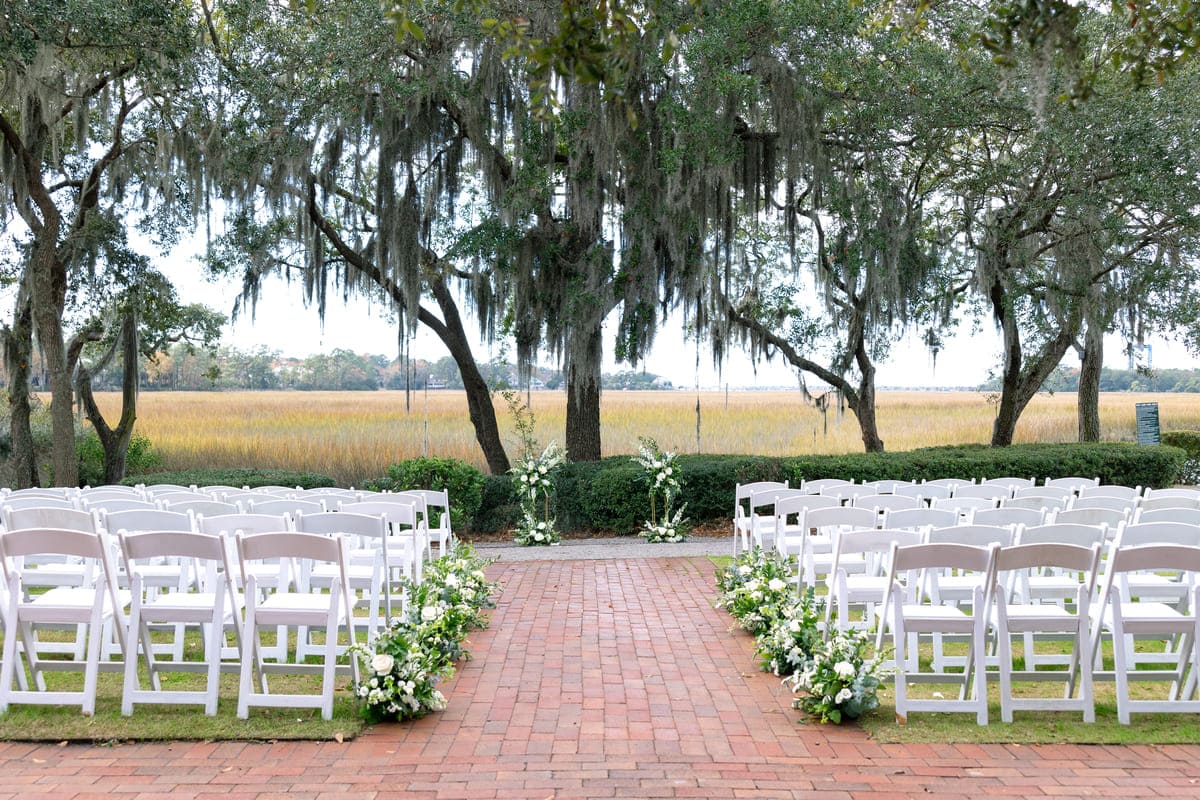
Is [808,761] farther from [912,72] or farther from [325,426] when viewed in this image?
[325,426]

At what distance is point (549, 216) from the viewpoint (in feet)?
45.0

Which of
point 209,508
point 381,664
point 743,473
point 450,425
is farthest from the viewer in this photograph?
point 450,425

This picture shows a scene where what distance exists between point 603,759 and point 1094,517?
12.0 ft

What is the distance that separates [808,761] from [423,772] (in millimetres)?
1481

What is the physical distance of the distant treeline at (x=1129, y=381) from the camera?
61.6ft

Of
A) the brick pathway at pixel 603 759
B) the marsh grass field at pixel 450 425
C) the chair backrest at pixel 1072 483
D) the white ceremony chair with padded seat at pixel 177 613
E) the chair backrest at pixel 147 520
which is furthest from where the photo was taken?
the marsh grass field at pixel 450 425

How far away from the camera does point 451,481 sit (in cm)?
1133

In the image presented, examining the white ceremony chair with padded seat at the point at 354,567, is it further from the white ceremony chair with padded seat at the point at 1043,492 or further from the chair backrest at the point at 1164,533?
the white ceremony chair with padded seat at the point at 1043,492

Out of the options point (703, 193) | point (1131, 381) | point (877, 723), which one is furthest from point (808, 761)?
point (1131, 381)

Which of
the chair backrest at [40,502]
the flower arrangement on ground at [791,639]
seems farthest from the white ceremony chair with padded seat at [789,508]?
the chair backrest at [40,502]

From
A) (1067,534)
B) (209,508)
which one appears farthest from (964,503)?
(209,508)

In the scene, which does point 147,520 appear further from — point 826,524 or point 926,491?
point 926,491

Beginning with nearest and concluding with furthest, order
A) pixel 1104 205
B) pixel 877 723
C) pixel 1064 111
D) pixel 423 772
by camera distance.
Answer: pixel 423 772 → pixel 877 723 → pixel 1064 111 → pixel 1104 205

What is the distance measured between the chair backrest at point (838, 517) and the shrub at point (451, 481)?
5.98m
